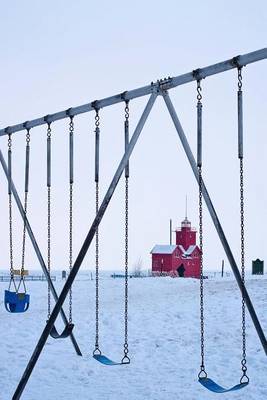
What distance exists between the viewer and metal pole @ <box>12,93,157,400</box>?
737 centimetres

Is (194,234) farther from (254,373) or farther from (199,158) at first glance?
(199,158)

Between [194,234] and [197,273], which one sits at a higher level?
[194,234]

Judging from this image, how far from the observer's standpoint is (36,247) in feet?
31.9

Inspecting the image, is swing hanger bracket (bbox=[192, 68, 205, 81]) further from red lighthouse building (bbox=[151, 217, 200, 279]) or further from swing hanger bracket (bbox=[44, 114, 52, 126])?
red lighthouse building (bbox=[151, 217, 200, 279])

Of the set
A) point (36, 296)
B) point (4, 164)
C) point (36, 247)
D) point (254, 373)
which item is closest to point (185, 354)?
point (254, 373)

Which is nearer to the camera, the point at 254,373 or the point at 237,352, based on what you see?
the point at 254,373

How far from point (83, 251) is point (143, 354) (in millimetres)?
5066

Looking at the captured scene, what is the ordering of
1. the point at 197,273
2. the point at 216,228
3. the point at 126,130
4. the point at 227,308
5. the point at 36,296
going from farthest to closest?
1. the point at 197,273
2. the point at 36,296
3. the point at 227,308
4. the point at 126,130
5. the point at 216,228

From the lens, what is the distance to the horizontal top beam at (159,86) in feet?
22.0

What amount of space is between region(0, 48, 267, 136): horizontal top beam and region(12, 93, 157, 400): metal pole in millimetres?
216

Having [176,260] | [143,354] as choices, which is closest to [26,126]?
[143,354]

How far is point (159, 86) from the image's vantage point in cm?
752

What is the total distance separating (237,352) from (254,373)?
4.90 ft

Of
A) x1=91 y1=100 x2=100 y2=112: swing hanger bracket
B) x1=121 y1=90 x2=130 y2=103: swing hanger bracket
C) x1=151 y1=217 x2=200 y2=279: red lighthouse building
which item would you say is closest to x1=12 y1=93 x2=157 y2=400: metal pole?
x1=121 y1=90 x2=130 y2=103: swing hanger bracket
